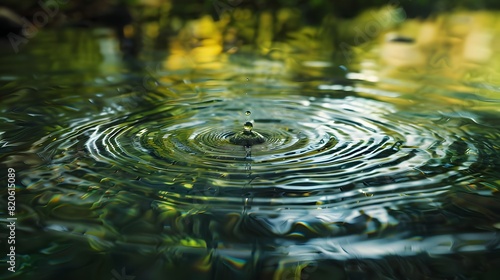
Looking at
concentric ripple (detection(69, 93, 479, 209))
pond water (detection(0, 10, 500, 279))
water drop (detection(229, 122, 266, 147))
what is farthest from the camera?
water drop (detection(229, 122, 266, 147))

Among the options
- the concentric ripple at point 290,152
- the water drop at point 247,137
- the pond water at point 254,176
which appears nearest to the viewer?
the pond water at point 254,176

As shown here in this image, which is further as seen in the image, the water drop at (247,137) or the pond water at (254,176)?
the water drop at (247,137)

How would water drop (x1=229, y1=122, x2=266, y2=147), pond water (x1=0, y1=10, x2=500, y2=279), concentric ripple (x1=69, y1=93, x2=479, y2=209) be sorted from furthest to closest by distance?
1. water drop (x1=229, y1=122, x2=266, y2=147)
2. concentric ripple (x1=69, y1=93, x2=479, y2=209)
3. pond water (x1=0, y1=10, x2=500, y2=279)

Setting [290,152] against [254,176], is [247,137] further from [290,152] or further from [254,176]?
[254,176]

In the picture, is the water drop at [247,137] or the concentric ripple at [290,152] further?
the water drop at [247,137]

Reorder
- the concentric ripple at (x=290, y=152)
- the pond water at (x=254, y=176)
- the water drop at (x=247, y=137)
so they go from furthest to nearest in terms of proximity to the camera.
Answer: the water drop at (x=247, y=137), the concentric ripple at (x=290, y=152), the pond water at (x=254, y=176)

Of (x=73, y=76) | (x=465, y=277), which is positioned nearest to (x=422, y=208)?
(x=465, y=277)

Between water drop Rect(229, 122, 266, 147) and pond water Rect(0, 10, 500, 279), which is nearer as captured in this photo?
pond water Rect(0, 10, 500, 279)

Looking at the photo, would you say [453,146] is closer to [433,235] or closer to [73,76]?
[433,235]

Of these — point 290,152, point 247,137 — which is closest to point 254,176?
point 290,152
